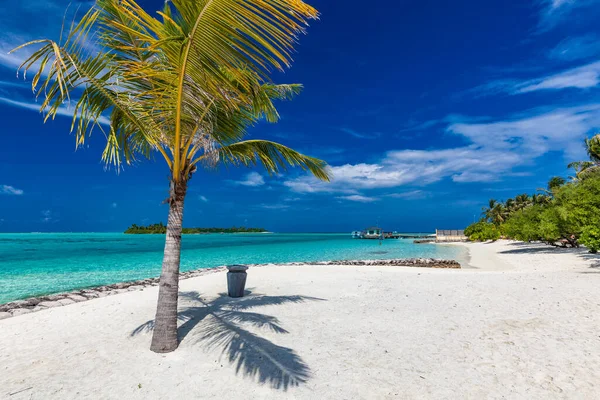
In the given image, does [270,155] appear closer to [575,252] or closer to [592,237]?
[592,237]

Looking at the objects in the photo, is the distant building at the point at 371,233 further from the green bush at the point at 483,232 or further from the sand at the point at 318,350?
the sand at the point at 318,350

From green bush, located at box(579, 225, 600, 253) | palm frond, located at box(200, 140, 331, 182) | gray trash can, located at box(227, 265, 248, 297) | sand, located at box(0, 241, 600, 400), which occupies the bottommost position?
sand, located at box(0, 241, 600, 400)

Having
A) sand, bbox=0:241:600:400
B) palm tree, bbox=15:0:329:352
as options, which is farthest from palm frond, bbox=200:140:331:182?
sand, bbox=0:241:600:400

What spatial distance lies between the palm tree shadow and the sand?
0.08 feet

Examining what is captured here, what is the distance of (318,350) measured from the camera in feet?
17.0

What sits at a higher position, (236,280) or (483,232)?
(483,232)

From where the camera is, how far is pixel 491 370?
4414 mm

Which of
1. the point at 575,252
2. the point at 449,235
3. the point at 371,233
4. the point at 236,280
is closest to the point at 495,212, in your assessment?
the point at 449,235

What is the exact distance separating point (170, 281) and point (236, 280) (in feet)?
14.3

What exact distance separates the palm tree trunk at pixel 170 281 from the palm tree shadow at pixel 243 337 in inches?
19.5

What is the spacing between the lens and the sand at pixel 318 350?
13.0ft

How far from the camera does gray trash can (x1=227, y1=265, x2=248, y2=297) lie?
9.09 meters

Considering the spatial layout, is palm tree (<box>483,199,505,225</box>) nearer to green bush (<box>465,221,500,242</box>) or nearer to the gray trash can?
green bush (<box>465,221,500,242</box>)

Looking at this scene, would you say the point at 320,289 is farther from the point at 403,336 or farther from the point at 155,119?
the point at 155,119
